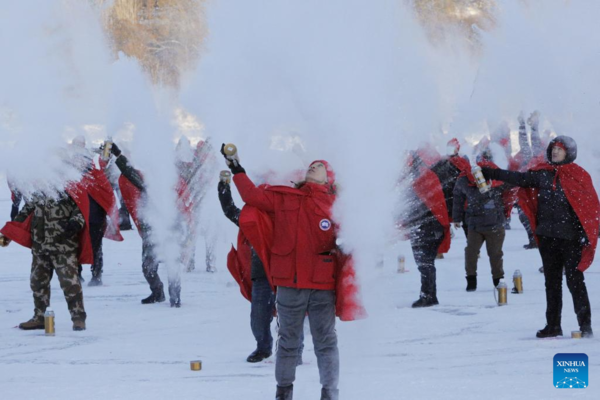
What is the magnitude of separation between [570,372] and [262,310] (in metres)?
2.44

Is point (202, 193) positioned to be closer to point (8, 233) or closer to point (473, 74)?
point (8, 233)

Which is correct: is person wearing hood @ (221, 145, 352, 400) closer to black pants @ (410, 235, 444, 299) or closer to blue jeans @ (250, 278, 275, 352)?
blue jeans @ (250, 278, 275, 352)

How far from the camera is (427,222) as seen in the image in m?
11.1

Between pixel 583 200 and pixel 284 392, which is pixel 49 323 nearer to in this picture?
pixel 284 392

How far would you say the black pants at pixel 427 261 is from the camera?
10898 mm

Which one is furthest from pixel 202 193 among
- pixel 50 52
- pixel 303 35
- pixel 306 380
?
pixel 306 380

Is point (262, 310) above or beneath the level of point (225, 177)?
beneath

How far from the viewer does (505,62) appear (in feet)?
48.4

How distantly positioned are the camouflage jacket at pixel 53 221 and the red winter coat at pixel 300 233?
3.74 m

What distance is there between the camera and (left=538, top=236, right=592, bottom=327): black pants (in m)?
8.31

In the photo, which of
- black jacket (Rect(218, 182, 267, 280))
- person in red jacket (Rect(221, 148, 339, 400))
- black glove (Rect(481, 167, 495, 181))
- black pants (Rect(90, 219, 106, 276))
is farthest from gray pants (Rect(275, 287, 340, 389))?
black pants (Rect(90, 219, 106, 276))

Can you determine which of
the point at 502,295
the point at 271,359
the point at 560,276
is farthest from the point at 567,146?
the point at 271,359

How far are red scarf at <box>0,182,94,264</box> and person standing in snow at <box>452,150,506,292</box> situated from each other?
4764 mm

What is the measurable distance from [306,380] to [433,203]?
4385mm
